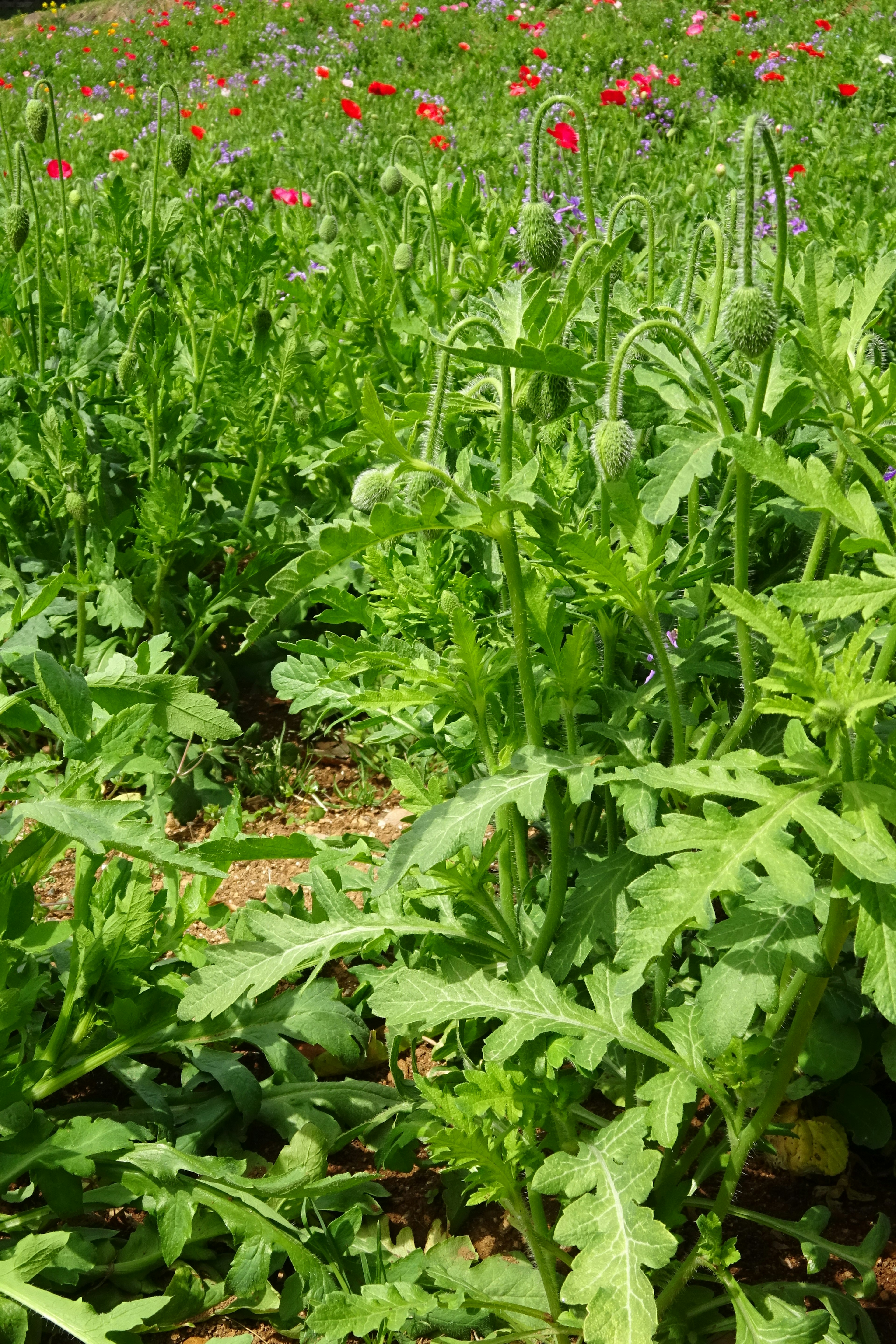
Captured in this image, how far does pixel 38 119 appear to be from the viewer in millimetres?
2861

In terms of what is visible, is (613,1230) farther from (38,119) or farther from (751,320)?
(38,119)

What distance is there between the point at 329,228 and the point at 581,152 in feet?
7.67

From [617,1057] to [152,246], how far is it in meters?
2.43

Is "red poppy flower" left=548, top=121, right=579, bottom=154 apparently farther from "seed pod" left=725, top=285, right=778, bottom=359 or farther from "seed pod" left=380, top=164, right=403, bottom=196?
"seed pod" left=725, top=285, right=778, bottom=359

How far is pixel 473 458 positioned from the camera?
2.14m

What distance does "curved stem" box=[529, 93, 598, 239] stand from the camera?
1.64 meters

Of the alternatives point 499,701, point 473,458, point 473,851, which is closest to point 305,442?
point 473,458

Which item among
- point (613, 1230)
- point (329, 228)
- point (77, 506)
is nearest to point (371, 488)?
point (613, 1230)

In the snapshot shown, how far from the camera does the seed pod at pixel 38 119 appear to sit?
2818 millimetres

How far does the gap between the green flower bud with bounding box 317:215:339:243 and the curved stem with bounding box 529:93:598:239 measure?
85.5 inches

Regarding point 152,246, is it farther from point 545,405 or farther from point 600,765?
point 600,765

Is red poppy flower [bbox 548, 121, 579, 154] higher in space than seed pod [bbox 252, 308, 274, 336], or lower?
higher

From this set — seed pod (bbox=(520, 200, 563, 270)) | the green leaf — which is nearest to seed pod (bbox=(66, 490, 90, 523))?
seed pod (bbox=(520, 200, 563, 270))

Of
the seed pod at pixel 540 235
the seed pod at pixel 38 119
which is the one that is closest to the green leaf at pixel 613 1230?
the seed pod at pixel 540 235
